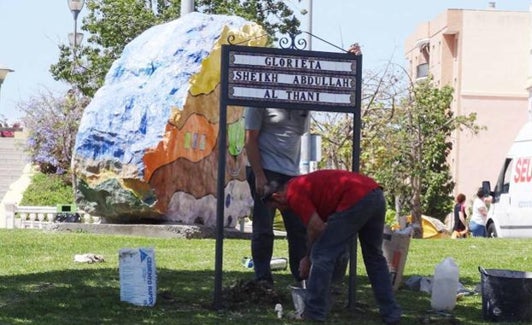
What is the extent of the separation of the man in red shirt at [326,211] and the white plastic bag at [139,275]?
1262 millimetres

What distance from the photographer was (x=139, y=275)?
32.6 feet

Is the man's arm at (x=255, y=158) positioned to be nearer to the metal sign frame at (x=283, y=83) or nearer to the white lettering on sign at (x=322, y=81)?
the metal sign frame at (x=283, y=83)

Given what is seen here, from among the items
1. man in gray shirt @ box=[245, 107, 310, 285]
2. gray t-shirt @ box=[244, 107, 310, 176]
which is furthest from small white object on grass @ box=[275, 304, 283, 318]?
gray t-shirt @ box=[244, 107, 310, 176]

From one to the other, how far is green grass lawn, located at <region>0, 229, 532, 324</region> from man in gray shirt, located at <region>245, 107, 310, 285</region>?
18.9 inches

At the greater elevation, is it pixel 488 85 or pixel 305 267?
pixel 488 85

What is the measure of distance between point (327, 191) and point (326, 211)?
0.49ft

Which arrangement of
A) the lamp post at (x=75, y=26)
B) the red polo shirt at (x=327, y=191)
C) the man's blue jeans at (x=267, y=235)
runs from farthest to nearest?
1. the lamp post at (x=75, y=26)
2. the man's blue jeans at (x=267, y=235)
3. the red polo shirt at (x=327, y=191)

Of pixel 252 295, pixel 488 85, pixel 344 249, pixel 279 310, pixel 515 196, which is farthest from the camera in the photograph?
pixel 488 85

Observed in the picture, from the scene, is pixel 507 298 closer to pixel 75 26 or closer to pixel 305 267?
pixel 305 267

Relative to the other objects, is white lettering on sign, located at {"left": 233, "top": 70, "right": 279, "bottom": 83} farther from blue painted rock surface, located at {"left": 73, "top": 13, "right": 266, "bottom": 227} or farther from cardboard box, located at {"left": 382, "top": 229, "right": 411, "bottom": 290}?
blue painted rock surface, located at {"left": 73, "top": 13, "right": 266, "bottom": 227}

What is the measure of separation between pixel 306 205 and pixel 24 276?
161 inches

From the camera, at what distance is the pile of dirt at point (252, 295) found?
Answer: 10.2 m

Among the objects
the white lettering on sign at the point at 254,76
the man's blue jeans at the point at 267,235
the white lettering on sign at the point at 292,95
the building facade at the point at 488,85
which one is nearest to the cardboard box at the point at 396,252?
the man's blue jeans at the point at 267,235

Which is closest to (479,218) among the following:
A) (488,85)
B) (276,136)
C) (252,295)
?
(276,136)
